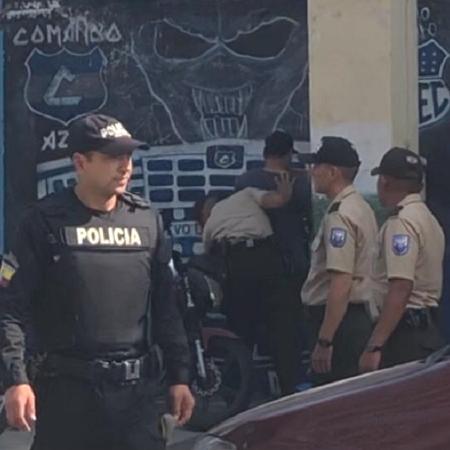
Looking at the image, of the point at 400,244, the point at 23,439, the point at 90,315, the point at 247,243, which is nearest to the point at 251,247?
the point at 247,243

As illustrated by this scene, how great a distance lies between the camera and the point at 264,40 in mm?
9852

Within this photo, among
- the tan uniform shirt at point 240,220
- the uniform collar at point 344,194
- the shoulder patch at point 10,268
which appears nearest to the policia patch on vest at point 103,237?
the shoulder patch at point 10,268

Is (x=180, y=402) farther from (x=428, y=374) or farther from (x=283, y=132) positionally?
(x=283, y=132)

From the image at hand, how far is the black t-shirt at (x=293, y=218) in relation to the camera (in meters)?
9.45

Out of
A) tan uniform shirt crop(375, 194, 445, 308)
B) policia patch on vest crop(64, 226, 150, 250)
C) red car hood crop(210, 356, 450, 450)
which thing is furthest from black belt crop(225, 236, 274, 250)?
red car hood crop(210, 356, 450, 450)

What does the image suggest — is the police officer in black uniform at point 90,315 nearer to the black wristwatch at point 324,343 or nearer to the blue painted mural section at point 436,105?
the black wristwatch at point 324,343

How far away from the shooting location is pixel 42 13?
397 inches

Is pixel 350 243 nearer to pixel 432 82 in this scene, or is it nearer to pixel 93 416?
pixel 93 416

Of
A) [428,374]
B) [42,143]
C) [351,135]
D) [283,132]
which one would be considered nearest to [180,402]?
[428,374]

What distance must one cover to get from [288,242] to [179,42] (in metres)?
1.60

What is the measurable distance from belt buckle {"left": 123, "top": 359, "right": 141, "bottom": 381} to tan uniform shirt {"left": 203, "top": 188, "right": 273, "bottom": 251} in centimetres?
385

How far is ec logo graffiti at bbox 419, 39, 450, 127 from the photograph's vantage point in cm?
973

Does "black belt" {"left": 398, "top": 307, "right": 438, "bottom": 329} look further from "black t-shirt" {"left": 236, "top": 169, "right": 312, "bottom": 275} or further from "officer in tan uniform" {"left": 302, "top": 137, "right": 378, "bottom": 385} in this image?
"black t-shirt" {"left": 236, "top": 169, "right": 312, "bottom": 275}

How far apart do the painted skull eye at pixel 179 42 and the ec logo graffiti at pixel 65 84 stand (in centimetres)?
42
